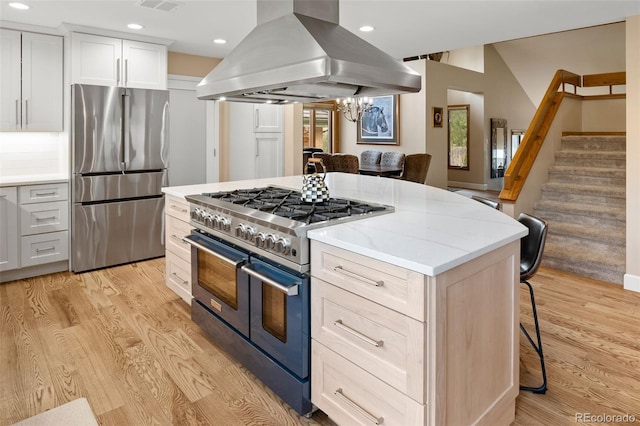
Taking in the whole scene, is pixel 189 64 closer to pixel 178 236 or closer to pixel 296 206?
pixel 178 236

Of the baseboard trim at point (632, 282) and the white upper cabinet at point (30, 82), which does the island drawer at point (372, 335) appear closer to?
the baseboard trim at point (632, 282)

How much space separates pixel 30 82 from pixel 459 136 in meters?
8.90

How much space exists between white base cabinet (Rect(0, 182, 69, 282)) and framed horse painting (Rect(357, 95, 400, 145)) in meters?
5.98

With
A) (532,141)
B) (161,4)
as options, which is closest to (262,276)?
(161,4)

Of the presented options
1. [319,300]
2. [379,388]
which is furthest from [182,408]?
[379,388]

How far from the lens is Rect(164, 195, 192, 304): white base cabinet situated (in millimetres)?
2988

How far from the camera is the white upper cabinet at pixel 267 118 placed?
5664mm

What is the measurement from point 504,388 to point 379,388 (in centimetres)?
64

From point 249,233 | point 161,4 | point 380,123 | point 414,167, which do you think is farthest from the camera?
point 380,123

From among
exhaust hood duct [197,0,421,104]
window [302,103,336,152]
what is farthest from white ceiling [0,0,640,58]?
window [302,103,336,152]

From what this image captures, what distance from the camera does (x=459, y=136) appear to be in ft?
34.2

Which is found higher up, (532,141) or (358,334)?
(532,141)

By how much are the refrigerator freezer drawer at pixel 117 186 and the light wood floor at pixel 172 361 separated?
977 mm

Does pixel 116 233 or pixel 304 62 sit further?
pixel 116 233
